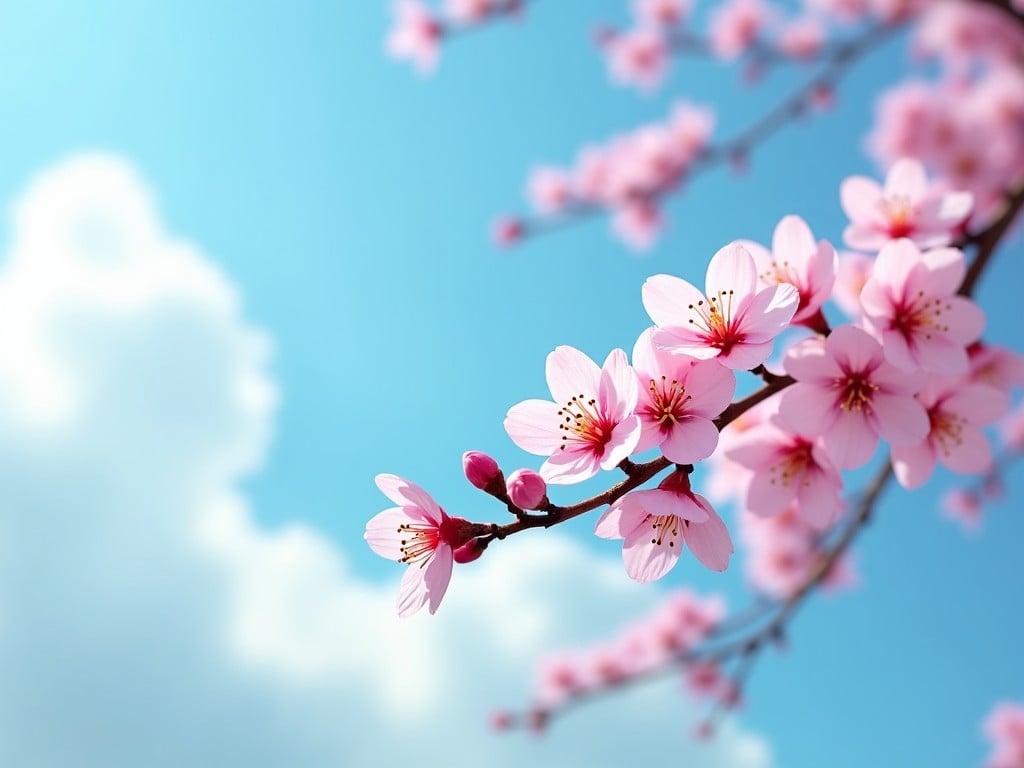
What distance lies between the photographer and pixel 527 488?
104 cm

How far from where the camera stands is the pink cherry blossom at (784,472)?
4.70 ft

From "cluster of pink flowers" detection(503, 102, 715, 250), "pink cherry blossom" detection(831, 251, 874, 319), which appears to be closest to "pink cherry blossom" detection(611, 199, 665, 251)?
"cluster of pink flowers" detection(503, 102, 715, 250)

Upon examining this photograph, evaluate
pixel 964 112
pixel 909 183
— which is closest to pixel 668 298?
pixel 909 183

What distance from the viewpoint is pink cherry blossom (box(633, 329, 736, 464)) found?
1057mm

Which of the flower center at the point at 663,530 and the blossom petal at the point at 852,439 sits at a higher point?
the blossom petal at the point at 852,439

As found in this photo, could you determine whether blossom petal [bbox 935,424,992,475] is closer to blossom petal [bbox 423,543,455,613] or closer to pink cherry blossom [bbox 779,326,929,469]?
pink cherry blossom [bbox 779,326,929,469]

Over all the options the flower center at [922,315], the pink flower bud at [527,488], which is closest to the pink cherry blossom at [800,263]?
the flower center at [922,315]

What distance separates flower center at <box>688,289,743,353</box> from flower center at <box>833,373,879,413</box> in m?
0.24

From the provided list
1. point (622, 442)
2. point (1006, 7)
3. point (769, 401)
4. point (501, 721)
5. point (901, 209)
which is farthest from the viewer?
point (501, 721)

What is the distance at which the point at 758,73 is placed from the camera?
6.13 metres

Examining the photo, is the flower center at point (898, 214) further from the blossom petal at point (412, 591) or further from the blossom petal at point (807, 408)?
the blossom petal at point (412, 591)

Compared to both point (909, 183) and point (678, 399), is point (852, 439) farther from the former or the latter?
point (909, 183)

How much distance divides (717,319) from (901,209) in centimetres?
76

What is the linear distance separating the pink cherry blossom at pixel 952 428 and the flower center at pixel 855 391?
227 millimetres
